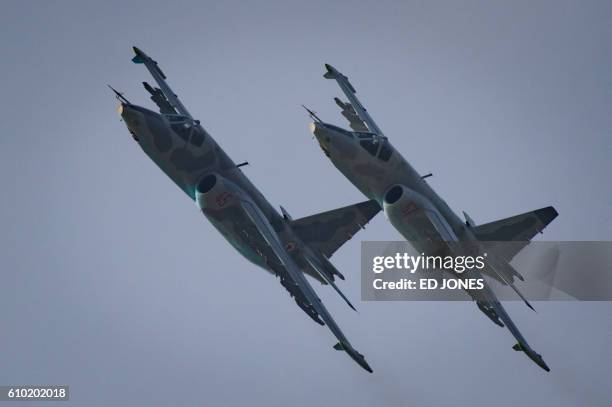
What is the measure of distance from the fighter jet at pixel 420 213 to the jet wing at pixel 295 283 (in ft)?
19.9

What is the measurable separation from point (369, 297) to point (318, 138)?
9396 mm

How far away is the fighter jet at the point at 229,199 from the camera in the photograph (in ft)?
203

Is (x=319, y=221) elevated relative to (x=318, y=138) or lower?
lower

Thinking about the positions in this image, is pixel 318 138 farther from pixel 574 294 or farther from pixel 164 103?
pixel 574 294

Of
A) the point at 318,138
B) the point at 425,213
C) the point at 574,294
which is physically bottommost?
the point at 574,294

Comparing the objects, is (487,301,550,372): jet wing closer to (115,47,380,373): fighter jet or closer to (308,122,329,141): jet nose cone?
(115,47,380,373): fighter jet

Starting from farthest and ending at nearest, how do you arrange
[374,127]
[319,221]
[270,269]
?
[374,127], [319,221], [270,269]

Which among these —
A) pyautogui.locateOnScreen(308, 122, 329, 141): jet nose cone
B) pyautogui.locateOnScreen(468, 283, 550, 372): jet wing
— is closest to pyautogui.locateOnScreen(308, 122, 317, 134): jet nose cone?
pyautogui.locateOnScreen(308, 122, 329, 141): jet nose cone

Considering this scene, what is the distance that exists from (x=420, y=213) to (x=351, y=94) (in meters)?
13.0

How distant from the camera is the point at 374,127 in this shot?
7150cm

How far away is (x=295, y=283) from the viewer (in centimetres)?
6062

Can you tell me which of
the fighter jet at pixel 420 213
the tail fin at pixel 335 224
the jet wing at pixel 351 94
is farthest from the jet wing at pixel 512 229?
the jet wing at pixel 351 94

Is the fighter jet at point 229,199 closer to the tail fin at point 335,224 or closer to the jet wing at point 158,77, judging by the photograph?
the tail fin at point 335,224

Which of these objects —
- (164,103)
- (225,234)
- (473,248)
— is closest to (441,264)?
(473,248)
